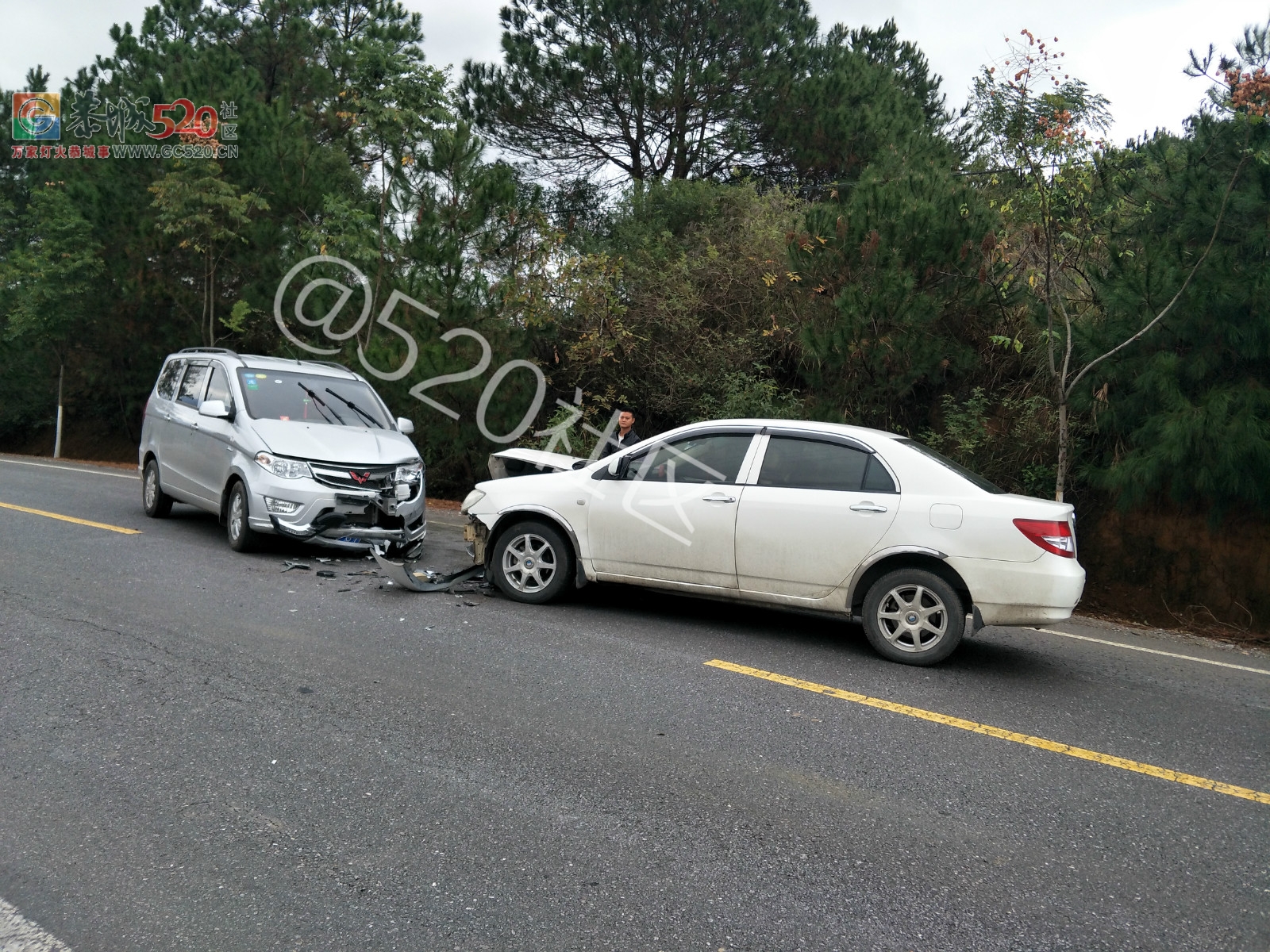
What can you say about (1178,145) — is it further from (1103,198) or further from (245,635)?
(245,635)

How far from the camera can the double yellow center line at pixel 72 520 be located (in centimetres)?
1020

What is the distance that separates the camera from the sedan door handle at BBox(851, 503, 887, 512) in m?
6.55

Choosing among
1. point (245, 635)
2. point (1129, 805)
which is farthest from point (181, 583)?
point (1129, 805)

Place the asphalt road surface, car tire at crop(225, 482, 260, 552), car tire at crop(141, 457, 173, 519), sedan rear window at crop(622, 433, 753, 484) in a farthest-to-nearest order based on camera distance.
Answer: car tire at crop(141, 457, 173, 519)
car tire at crop(225, 482, 260, 552)
sedan rear window at crop(622, 433, 753, 484)
the asphalt road surface

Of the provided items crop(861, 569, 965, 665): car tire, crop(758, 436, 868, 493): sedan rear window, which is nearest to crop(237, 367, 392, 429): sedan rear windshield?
crop(758, 436, 868, 493): sedan rear window

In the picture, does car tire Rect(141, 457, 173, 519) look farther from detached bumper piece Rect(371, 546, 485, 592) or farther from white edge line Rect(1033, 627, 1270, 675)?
white edge line Rect(1033, 627, 1270, 675)

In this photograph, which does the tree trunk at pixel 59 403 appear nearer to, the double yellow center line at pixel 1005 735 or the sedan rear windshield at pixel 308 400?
the sedan rear windshield at pixel 308 400

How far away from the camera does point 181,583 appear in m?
7.80

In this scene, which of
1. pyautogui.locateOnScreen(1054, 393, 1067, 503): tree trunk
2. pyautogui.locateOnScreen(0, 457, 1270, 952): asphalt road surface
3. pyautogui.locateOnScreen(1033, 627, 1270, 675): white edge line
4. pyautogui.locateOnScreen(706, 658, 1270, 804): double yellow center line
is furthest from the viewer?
pyautogui.locateOnScreen(1054, 393, 1067, 503): tree trunk

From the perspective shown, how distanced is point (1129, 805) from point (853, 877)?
1.59 meters

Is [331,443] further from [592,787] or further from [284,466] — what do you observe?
[592,787]

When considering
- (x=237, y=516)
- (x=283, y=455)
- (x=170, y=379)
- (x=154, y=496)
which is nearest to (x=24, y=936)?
(x=283, y=455)

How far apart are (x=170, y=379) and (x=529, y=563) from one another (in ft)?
20.6

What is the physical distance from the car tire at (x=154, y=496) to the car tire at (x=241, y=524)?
6.96 ft
